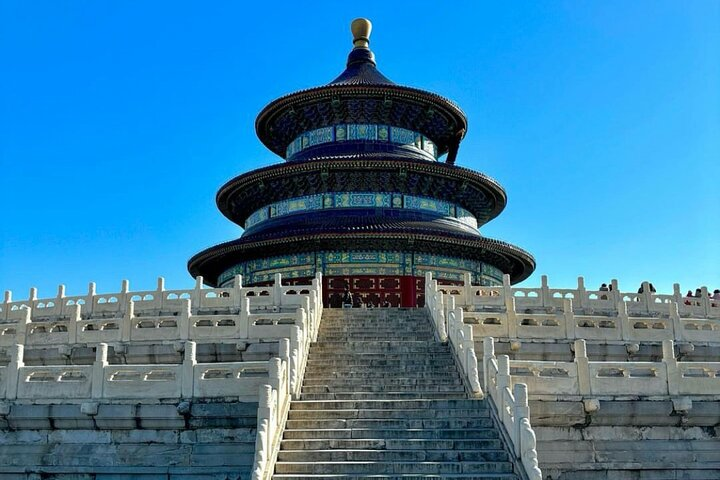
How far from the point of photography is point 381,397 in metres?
15.9

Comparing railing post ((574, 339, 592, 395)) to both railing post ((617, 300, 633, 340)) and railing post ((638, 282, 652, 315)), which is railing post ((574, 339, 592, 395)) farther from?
railing post ((638, 282, 652, 315))

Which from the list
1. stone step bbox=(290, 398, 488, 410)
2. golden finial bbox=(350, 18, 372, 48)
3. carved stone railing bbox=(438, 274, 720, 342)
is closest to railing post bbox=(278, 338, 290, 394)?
stone step bbox=(290, 398, 488, 410)

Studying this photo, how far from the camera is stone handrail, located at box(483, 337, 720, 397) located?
1481 cm

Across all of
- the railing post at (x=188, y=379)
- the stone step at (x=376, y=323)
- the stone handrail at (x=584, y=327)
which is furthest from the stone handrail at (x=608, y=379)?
the stone step at (x=376, y=323)

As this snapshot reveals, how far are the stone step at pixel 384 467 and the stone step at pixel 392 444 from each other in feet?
1.75

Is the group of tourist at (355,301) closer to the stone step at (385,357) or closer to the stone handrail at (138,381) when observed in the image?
the stone step at (385,357)

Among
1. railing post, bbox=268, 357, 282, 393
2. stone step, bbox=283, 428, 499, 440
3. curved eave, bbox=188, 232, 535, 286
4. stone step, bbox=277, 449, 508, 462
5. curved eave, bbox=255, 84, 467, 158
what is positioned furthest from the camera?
curved eave, bbox=255, 84, 467, 158

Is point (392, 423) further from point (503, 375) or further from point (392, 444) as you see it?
point (503, 375)

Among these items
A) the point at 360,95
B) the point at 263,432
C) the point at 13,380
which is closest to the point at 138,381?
the point at 13,380

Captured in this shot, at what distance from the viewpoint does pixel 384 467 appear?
13.1 m

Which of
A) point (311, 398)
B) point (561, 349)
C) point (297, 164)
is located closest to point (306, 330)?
point (311, 398)

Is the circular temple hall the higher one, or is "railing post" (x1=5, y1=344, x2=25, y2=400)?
the circular temple hall

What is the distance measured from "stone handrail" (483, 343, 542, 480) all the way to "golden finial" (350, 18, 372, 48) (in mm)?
33224

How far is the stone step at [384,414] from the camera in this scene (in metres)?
14.6
